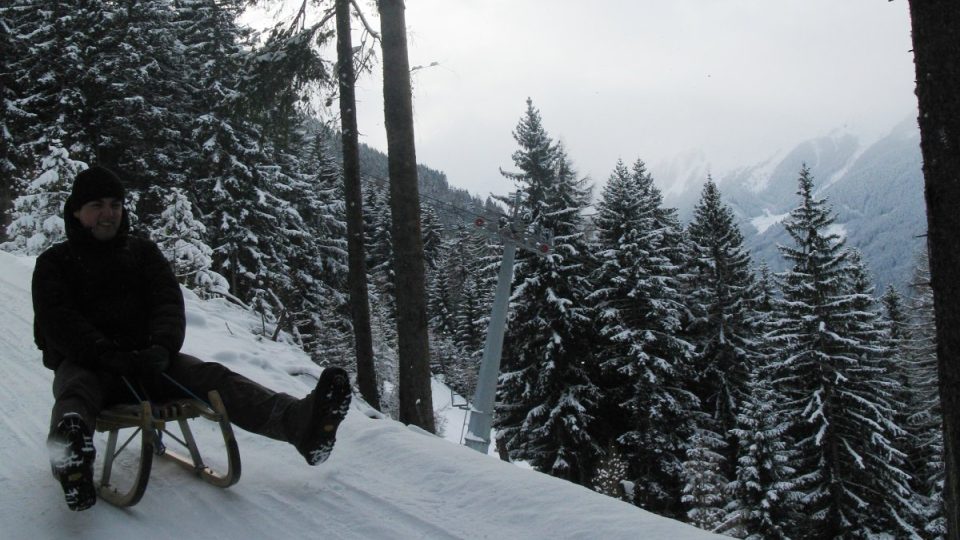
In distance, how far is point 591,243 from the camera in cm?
2538

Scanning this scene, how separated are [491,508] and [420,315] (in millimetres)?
3629

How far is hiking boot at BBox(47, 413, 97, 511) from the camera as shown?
253 centimetres

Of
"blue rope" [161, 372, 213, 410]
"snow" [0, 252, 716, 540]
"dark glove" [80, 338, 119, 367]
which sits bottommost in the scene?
"snow" [0, 252, 716, 540]

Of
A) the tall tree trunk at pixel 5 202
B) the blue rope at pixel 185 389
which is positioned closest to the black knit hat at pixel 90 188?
the blue rope at pixel 185 389

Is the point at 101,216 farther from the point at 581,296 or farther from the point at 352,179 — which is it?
the point at 581,296

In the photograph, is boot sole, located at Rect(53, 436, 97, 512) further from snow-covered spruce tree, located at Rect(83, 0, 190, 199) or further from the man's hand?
snow-covered spruce tree, located at Rect(83, 0, 190, 199)

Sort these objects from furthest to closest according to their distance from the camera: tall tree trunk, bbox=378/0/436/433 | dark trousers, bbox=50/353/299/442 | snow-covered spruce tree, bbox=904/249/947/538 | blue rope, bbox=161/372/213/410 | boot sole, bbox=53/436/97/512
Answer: snow-covered spruce tree, bbox=904/249/947/538
tall tree trunk, bbox=378/0/436/433
blue rope, bbox=161/372/213/410
dark trousers, bbox=50/353/299/442
boot sole, bbox=53/436/97/512

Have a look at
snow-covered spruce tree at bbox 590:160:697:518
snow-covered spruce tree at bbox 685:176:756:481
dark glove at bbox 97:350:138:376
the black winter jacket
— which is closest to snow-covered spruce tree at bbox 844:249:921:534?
snow-covered spruce tree at bbox 685:176:756:481

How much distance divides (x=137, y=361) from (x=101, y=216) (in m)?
0.84

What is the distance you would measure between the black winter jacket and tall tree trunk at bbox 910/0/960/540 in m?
3.82

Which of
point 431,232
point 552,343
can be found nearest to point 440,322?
point 431,232

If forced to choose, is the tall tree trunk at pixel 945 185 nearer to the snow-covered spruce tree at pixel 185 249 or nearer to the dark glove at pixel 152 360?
the dark glove at pixel 152 360

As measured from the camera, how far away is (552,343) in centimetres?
2169

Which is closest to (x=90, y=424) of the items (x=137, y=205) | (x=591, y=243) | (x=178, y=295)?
(x=178, y=295)
